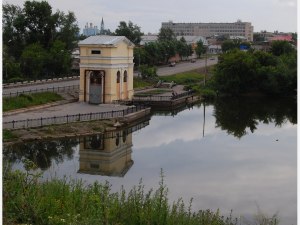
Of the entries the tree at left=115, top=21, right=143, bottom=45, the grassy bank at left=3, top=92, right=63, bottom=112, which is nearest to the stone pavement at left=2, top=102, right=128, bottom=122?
the grassy bank at left=3, top=92, right=63, bottom=112

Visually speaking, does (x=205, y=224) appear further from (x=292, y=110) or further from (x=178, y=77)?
(x=178, y=77)

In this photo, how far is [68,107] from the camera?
2214cm

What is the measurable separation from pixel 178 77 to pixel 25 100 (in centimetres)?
1719

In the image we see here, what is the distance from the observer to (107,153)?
50.8 feet

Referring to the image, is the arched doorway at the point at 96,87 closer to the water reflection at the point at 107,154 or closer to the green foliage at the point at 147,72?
the water reflection at the point at 107,154

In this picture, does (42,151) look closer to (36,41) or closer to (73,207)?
(73,207)

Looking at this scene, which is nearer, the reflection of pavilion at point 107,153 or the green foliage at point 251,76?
the reflection of pavilion at point 107,153

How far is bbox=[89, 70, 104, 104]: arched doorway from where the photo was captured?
23250 millimetres

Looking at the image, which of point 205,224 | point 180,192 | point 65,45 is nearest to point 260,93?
point 65,45

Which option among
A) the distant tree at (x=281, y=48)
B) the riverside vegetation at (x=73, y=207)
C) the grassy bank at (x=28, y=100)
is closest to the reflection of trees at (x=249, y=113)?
the grassy bank at (x=28, y=100)

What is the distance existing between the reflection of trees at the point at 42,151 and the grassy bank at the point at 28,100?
4.63 meters

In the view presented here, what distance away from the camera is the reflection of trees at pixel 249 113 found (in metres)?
21.5

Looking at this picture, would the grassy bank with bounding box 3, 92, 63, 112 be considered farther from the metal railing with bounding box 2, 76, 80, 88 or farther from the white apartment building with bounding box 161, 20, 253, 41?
the white apartment building with bounding box 161, 20, 253, 41

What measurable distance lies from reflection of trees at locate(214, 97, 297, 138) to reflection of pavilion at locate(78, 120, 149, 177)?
468 centimetres
